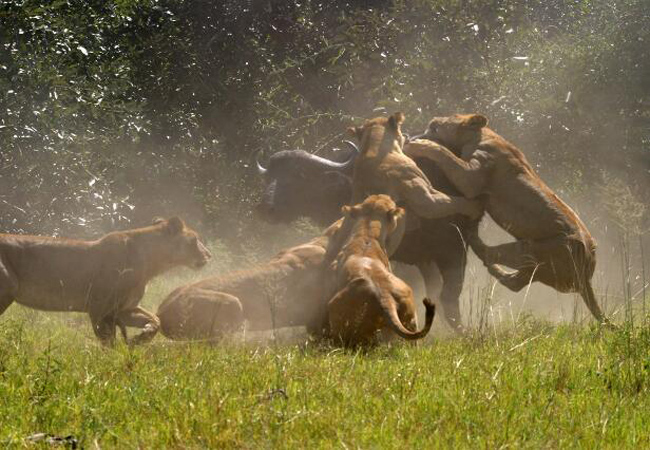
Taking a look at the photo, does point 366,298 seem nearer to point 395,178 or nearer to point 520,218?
point 395,178

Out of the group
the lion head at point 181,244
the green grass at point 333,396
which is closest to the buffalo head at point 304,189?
the lion head at point 181,244

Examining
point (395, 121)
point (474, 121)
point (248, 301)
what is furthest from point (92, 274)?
point (474, 121)

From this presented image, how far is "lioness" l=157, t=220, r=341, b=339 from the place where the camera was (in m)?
8.09

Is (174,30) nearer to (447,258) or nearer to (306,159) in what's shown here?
(306,159)

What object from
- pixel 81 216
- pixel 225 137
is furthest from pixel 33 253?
pixel 225 137

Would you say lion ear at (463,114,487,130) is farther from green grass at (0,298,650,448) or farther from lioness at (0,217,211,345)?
green grass at (0,298,650,448)

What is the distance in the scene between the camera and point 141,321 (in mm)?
8234

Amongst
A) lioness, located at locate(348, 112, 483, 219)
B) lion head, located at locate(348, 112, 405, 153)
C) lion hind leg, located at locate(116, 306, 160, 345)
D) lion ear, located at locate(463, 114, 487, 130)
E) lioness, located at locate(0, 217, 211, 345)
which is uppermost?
lion ear, located at locate(463, 114, 487, 130)

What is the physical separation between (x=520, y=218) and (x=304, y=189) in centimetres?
313

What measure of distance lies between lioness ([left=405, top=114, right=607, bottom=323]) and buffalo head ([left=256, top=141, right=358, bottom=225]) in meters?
2.01

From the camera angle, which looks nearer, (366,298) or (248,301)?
(366,298)

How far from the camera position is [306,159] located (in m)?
11.7

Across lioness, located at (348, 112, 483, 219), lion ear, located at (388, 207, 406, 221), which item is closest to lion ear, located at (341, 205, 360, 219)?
lion ear, located at (388, 207, 406, 221)

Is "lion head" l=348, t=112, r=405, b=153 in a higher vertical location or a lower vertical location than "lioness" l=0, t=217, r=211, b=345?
higher
